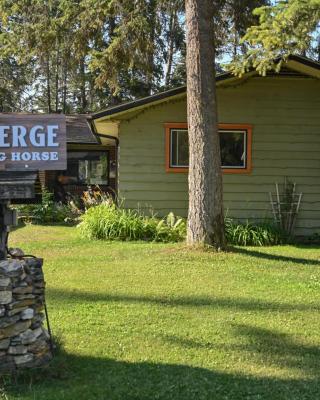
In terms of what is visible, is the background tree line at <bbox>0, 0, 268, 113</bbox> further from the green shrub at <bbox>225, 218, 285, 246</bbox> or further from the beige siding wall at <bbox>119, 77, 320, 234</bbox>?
the green shrub at <bbox>225, 218, 285, 246</bbox>

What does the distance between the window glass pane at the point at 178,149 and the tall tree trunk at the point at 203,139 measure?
3.06 meters

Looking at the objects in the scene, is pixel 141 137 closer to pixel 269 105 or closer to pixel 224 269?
pixel 269 105

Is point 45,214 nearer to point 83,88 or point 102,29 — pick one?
point 102,29

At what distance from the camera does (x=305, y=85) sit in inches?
517

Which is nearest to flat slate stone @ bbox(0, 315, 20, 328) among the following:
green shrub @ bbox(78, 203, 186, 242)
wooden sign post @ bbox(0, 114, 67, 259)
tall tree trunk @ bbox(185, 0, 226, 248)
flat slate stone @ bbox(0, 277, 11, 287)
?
flat slate stone @ bbox(0, 277, 11, 287)

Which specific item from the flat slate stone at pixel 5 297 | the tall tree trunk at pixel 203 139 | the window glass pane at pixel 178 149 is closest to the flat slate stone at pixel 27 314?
the flat slate stone at pixel 5 297

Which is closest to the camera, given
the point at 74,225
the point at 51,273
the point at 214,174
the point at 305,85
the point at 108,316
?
the point at 108,316

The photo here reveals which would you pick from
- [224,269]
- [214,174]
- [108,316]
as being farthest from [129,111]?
[108,316]

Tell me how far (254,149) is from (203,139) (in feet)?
11.8

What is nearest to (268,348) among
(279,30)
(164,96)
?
(279,30)

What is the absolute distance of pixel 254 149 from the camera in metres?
13.3

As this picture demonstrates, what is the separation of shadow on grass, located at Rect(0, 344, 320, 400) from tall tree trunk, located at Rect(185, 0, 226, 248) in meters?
5.24

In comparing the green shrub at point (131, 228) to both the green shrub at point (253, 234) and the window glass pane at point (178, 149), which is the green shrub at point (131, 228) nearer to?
the green shrub at point (253, 234)

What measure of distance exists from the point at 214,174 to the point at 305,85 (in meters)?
4.55
